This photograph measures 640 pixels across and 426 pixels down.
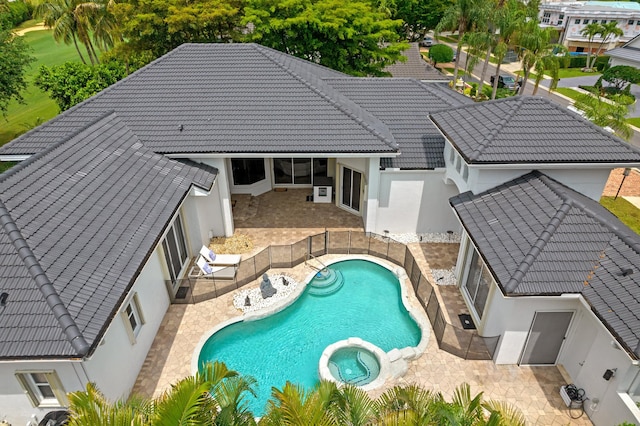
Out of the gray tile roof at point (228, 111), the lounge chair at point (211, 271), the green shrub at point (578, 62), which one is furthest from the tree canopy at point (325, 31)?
the green shrub at point (578, 62)

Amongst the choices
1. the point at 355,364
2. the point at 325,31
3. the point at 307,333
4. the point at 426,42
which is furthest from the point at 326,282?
the point at 426,42

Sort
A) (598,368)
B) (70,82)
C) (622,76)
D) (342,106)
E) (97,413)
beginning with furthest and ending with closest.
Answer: (622,76) → (70,82) → (342,106) → (598,368) → (97,413)

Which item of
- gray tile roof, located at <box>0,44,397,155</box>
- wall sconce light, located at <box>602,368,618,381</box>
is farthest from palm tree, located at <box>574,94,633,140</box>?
wall sconce light, located at <box>602,368,618,381</box>

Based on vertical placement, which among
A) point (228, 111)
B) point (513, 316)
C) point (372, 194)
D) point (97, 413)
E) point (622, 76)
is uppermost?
point (228, 111)

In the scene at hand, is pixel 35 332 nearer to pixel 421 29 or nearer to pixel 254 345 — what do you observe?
pixel 254 345

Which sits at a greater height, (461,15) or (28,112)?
(461,15)

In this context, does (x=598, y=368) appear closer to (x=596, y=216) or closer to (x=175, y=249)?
(x=596, y=216)
